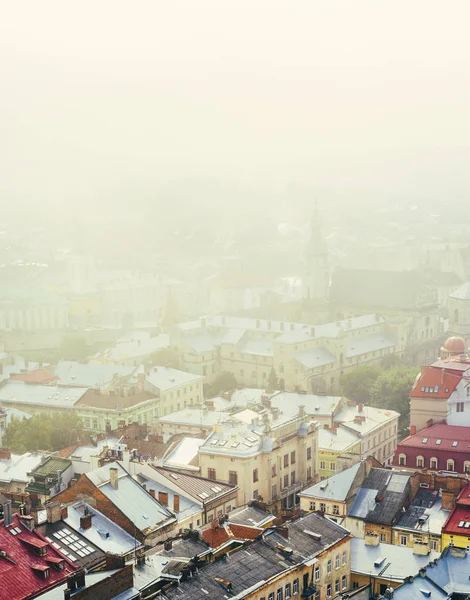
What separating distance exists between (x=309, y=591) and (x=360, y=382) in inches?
1539

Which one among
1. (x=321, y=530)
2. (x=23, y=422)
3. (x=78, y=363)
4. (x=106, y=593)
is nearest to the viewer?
(x=106, y=593)

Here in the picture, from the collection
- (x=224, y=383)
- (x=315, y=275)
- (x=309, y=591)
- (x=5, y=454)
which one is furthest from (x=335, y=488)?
(x=315, y=275)

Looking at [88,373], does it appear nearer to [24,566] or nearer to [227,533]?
[227,533]

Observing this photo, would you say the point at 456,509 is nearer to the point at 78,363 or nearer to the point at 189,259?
the point at 78,363

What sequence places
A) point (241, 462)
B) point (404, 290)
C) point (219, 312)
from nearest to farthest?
1. point (241, 462)
2. point (404, 290)
3. point (219, 312)

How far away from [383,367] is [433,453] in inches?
1235

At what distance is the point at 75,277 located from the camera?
119m

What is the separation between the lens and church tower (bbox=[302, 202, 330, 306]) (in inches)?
3910

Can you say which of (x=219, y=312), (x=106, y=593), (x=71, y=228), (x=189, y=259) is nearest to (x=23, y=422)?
(x=106, y=593)

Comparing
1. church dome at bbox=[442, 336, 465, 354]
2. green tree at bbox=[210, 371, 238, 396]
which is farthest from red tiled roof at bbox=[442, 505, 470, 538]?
green tree at bbox=[210, 371, 238, 396]

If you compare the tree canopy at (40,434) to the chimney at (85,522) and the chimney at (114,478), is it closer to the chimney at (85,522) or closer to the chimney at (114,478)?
the chimney at (114,478)

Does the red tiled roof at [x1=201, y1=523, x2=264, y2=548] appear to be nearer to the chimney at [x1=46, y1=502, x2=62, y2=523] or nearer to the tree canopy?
the chimney at [x1=46, y1=502, x2=62, y2=523]

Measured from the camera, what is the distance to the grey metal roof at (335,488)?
135 ft

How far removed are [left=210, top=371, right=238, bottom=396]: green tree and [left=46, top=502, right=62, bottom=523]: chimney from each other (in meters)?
38.9
